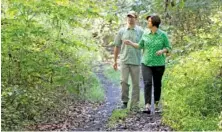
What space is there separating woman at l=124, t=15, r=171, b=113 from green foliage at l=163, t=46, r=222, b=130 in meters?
0.42

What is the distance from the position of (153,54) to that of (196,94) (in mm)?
1610

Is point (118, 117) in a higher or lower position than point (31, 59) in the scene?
lower

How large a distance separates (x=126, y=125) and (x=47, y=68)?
2.43m

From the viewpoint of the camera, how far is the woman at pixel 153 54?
8.26m

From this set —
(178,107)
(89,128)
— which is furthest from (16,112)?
(178,107)

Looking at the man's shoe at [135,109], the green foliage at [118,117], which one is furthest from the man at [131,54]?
the green foliage at [118,117]

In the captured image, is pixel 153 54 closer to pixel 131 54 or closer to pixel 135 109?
pixel 131 54

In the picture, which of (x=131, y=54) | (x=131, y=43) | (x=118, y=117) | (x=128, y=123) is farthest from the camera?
(x=131, y=54)

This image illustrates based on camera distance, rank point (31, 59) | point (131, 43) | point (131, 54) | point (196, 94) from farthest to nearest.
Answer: point (131, 54) < point (31, 59) < point (131, 43) < point (196, 94)

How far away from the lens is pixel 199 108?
22.1 feet

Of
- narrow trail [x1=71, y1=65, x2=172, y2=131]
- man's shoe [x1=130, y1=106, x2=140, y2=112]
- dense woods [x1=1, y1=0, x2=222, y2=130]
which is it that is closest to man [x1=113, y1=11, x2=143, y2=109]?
man's shoe [x1=130, y1=106, x2=140, y2=112]

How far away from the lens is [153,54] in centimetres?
827

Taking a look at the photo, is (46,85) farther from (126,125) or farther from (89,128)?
(126,125)

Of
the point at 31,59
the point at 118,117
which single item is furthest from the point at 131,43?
the point at 31,59
